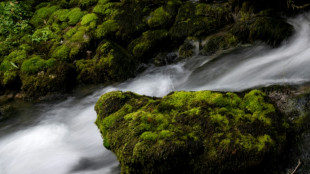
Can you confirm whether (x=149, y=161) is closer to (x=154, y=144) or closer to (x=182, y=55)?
(x=154, y=144)

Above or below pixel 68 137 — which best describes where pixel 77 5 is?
above

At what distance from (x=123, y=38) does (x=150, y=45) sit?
3.29 feet

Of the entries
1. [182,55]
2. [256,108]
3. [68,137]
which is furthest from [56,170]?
[182,55]

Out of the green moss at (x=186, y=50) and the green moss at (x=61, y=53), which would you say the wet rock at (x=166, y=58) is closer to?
the green moss at (x=186, y=50)

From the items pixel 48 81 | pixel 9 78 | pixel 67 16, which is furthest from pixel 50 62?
pixel 67 16

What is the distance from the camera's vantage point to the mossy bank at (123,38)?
20.7 ft

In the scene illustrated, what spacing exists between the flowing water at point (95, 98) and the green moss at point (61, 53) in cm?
135

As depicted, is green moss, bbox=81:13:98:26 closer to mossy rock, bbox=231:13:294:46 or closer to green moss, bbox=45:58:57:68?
green moss, bbox=45:58:57:68

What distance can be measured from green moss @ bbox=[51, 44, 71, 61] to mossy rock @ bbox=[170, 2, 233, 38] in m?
3.12

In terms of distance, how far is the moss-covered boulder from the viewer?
291 cm

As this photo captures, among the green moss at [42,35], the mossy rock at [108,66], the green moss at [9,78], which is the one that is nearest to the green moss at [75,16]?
the green moss at [42,35]

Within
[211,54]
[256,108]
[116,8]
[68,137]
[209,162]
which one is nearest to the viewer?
[209,162]

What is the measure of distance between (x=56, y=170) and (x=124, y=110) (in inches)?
65.5

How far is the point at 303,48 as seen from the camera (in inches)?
211
